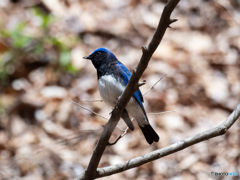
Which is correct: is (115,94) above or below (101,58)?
below

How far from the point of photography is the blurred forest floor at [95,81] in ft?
16.0

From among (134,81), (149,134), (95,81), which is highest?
(134,81)

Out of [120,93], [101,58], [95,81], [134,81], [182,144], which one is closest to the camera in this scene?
[134,81]

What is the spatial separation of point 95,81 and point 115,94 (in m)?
3.33

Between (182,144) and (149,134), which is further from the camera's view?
(149,134)

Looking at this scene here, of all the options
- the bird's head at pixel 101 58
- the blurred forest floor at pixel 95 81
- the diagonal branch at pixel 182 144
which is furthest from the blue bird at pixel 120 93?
the blurred forest floor at pixel 95 81

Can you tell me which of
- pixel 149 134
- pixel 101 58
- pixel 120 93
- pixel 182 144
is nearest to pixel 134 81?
pixel 182 144

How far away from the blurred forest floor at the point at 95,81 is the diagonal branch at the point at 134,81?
165 centimetres

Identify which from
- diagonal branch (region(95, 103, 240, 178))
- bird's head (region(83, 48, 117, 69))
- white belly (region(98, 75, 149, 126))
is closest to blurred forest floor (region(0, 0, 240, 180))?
white belly (region(98, 75, 149, 126))

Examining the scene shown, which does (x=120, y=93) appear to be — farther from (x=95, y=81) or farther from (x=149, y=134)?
(x=95, y=81)

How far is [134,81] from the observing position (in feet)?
7.34

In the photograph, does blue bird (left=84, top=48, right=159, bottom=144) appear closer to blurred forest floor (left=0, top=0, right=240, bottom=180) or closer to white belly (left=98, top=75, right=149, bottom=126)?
white belly (left=98, top=75, right=149, bottom=126)

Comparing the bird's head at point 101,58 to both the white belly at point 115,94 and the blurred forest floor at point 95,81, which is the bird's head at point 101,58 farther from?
the blurred forest floor at point 95,81

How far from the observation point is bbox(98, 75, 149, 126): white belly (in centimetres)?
317
